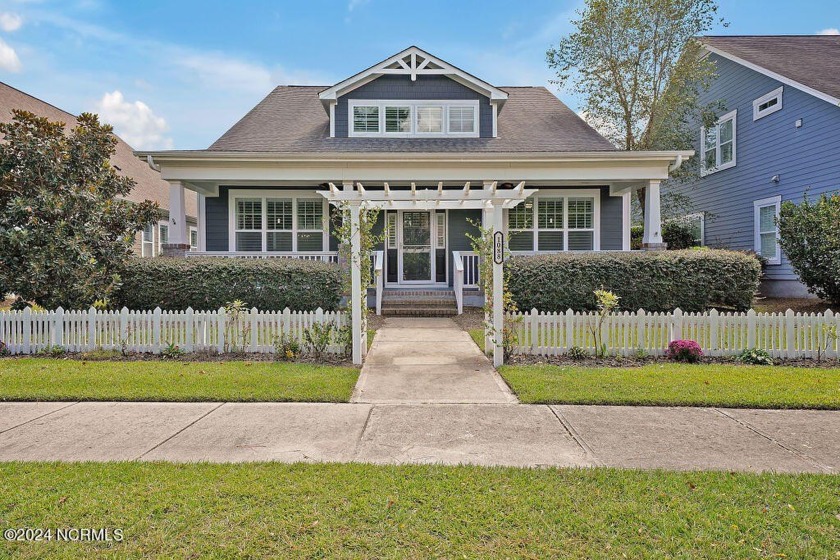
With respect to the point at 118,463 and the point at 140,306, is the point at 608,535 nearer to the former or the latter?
the point at 118,463

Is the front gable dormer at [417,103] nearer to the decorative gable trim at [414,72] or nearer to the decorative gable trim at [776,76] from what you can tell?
the decorative gable trim at [414,72]

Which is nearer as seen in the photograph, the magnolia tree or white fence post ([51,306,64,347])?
white fence post ([51,306,64,347])

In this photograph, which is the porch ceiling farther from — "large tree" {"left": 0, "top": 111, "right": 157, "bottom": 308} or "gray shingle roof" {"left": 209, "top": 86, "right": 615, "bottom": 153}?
"gray shingle roof" {"left": 209, "top": 86, "right": 615, "bottom": 153}

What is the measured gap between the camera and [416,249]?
13312 mm

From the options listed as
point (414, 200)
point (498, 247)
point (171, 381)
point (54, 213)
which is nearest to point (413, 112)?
point (414, 200)

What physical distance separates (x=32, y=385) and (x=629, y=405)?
265 inches

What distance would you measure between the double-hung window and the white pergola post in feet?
6.55

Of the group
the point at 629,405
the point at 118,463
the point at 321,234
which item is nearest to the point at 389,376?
the point at 629,405

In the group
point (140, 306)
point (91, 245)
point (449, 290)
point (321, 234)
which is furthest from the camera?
point (321, 234)

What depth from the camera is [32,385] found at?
17.4 feet

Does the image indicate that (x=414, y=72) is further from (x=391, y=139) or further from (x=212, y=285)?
(x=212, y=285)

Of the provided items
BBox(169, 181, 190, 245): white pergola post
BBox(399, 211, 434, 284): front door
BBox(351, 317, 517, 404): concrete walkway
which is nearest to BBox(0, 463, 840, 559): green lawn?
BBox(351, 317, 517, 404): concrete walkway

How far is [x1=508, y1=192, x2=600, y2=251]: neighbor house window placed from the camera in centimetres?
1346

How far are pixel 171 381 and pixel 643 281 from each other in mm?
8930
